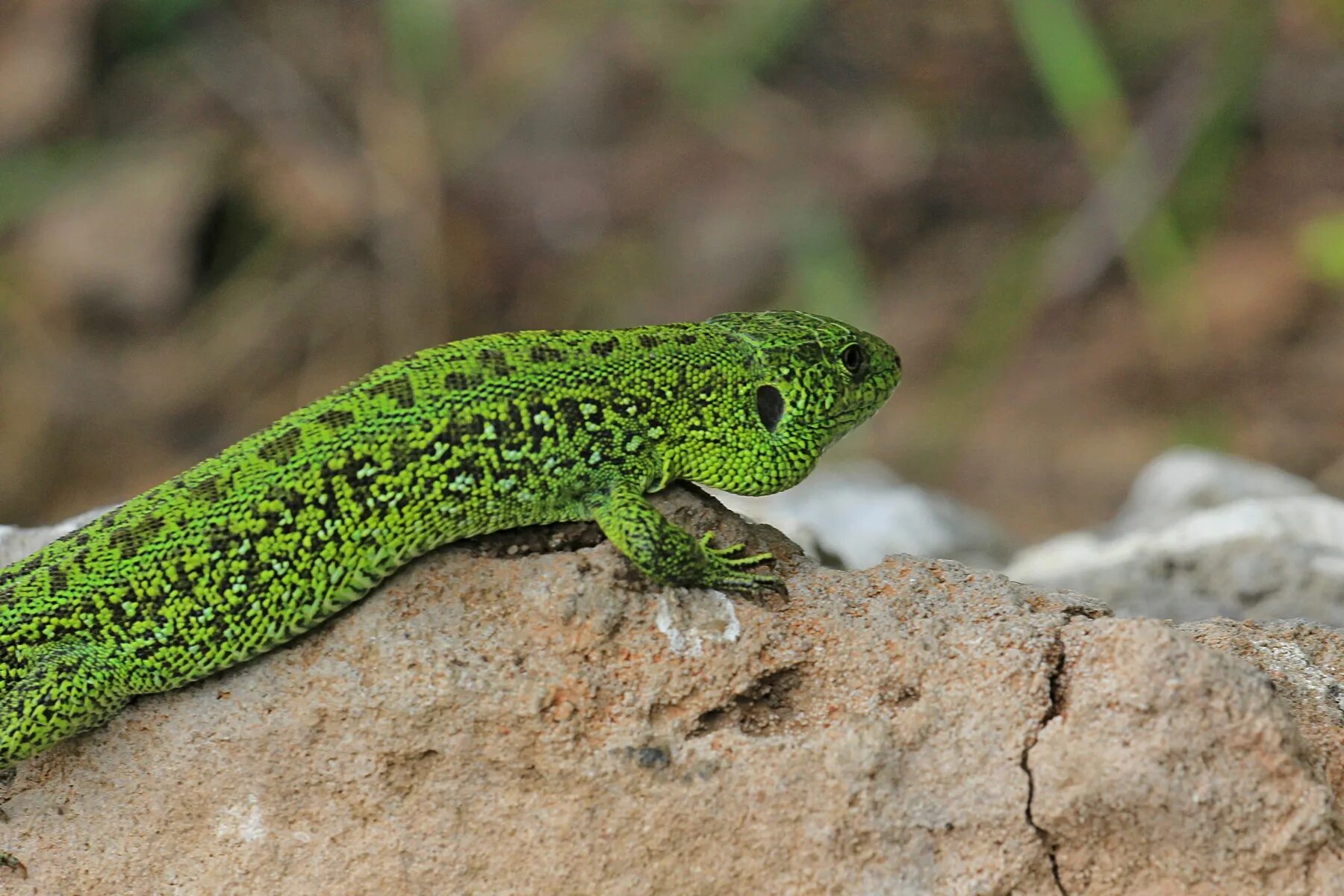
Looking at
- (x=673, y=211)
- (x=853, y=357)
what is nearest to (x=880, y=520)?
(x=853, y=357)

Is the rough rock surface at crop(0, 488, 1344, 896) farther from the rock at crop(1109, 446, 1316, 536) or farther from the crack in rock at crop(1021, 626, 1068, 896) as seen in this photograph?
the rock at crop(1109, 446, 1316, 536)

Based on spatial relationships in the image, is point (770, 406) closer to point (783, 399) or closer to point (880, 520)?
point (783, 399)

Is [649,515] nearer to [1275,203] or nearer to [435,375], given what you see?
[435,375]

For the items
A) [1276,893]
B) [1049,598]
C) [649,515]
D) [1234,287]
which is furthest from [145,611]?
[1234,287]

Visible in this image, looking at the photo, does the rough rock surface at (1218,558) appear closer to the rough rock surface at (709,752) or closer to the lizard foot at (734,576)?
the rough rock surface at (709,752)

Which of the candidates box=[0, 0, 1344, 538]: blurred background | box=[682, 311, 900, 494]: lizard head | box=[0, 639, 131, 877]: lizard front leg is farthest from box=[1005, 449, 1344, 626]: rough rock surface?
box=[0, 639, 131, 877]: lizard front leg
